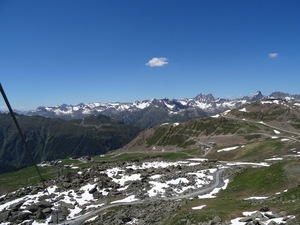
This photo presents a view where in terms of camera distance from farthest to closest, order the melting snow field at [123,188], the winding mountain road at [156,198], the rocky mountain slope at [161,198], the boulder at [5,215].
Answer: the melting snow field at [123,188]
the boulder at [5,215]
the winding mountain road at [156,198]
the rocky mountain slope at [161,198]

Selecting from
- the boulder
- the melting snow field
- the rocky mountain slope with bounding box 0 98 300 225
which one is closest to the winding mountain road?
the rocky mountain slope with bounding box 0 98 300 225

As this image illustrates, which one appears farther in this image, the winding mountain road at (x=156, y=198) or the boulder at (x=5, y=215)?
the boulder at (x=5, y=215)

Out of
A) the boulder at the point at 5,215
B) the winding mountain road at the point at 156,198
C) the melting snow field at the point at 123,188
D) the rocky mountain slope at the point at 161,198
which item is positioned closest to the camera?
the rocky mountain slope at the point at 161,198

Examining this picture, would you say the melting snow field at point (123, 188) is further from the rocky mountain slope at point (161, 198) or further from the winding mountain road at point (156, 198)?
the winding mountain road at point (156, 198)

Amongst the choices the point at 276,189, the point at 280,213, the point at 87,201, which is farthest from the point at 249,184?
the point at 87,201

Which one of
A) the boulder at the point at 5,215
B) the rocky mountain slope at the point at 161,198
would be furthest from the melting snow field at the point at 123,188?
the boulder at the point at 5,215

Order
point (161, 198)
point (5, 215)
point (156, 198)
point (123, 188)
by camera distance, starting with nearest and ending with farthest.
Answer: point (5, 215) < point (161, 198) < point (156, 198) < point (123, 188)

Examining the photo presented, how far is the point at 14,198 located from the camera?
90562 millimetres

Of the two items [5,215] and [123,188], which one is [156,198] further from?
[5,215]

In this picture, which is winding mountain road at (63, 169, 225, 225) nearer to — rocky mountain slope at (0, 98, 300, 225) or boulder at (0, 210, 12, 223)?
rocky mountain slope at (0, 98, 300, 225)

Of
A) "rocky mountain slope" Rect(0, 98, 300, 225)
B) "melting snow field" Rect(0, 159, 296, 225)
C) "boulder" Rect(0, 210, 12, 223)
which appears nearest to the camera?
"rocky mountain slope" Rect(0, 98, 300, 225)

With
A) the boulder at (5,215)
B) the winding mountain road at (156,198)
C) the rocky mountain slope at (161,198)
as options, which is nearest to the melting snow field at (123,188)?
the rocky mountain slope at (161,198)

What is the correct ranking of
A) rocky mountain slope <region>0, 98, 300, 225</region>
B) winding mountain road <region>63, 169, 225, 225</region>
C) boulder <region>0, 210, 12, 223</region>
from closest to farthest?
rocky mountain slope <region>0, 98, 300, 225</region> < winding mountain road <region>63, 169, 225, 225</region> < boulder <region>0, 210, 12, 223</region>

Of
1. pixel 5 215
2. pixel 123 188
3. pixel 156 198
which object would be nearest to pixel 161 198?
pixel 156 198
